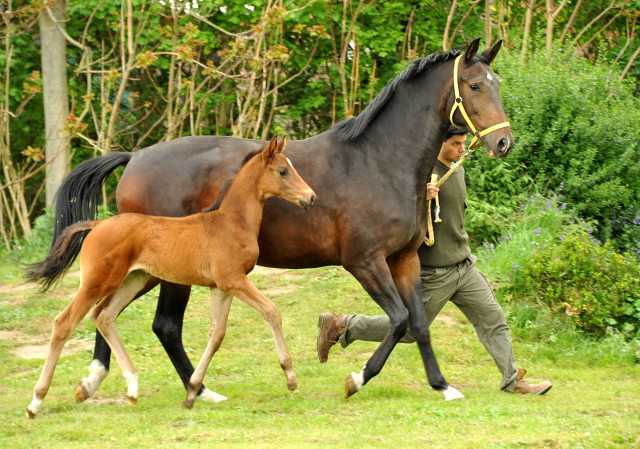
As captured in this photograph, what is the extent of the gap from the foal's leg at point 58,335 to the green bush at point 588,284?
444cm

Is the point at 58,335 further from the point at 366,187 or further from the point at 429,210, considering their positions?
the point at 429,210

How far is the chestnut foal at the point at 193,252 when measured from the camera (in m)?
5.60

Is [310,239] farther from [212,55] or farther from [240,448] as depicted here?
[212,55]

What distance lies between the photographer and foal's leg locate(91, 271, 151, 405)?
578 centimetres

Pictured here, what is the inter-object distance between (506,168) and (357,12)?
3.84m

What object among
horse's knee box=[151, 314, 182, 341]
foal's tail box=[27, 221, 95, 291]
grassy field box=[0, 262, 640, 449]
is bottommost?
grassy field box=[0, 262, 640, 449]

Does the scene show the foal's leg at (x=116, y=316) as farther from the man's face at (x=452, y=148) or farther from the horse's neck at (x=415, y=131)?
the man's face at (x=452, y=148)

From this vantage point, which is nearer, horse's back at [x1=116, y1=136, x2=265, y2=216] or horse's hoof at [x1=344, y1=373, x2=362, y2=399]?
horse's hoof at [x1=344, y1=373, x2=362, y2=399]

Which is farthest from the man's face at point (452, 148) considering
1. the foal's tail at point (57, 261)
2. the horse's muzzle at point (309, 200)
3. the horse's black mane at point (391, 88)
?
the foal's tail at point (57, 261)

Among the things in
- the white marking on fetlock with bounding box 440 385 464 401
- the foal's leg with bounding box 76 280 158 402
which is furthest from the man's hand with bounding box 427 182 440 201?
the foal's leg with bounding box 76 280 158 402

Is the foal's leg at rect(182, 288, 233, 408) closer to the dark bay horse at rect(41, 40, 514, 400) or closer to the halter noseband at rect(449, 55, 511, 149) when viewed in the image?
the dark bay horse at rect(41, 40, 514, 400)

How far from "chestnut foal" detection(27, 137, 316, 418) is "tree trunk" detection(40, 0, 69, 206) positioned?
276 inches

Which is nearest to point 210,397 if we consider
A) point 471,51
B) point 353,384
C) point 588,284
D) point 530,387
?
point 353,384

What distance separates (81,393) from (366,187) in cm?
252
